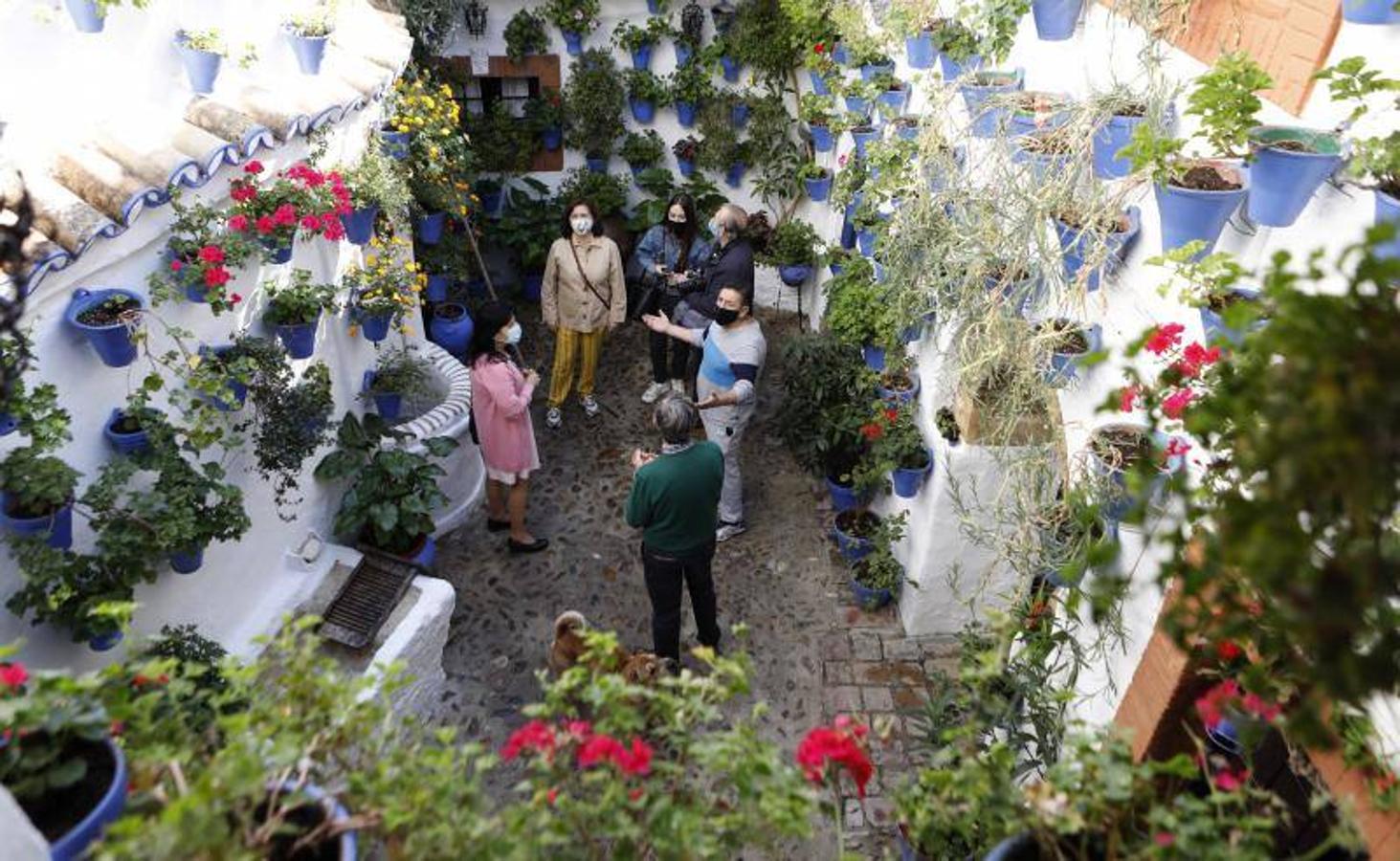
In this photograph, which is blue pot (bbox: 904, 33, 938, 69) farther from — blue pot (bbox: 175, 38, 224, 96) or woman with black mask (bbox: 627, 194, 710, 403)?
blue pot (bbox: 175, 38, 224, 96)

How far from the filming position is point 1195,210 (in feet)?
9.62

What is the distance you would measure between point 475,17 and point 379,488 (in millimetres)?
5641

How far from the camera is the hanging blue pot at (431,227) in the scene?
27.2 ft

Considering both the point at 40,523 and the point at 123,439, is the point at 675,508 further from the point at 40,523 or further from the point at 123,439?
the point at 40,523

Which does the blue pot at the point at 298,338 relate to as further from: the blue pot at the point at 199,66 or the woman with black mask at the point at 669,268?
the woman with black mask at the point at 669,268

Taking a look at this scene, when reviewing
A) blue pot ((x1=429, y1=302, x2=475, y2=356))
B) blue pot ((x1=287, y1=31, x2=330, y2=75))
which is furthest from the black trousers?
blue pot ((x1=429, y1=302, x2=475, y2=356))

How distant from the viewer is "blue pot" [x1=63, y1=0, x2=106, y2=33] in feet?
11.7

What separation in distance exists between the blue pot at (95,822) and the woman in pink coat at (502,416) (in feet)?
13.9

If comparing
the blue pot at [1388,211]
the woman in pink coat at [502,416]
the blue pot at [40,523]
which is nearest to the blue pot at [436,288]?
the woman in pink coat at [502,416]

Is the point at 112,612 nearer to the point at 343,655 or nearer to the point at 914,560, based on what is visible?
the point at 343,655

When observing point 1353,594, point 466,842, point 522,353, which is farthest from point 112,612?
point 522,353

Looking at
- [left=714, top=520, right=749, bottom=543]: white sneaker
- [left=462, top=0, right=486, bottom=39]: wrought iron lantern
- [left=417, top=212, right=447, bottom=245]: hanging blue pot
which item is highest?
[left=462, top=0, right=486, bottom=39]: wrought iron lantern

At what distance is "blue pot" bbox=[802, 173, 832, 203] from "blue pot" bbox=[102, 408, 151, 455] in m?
6.11

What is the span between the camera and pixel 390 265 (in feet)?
20.1
